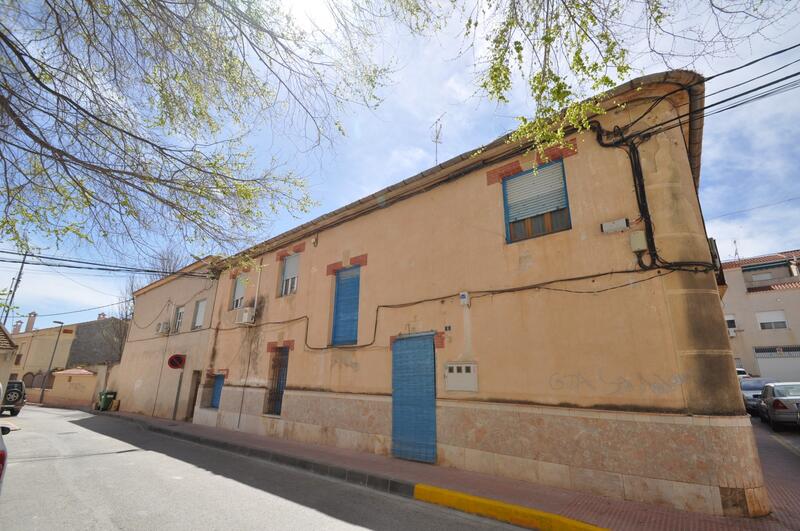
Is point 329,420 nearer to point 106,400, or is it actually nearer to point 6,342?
point 106,400

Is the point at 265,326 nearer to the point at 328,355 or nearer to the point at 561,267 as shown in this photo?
the point at 328,355

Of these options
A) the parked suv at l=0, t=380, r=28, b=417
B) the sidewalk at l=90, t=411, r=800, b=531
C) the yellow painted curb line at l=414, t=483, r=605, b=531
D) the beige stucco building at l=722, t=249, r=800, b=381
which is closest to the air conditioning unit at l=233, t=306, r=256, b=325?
the sidewalk at l=90, t=411, r=800, b=531

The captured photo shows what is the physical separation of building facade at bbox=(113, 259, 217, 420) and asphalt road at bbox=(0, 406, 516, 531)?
628 cm

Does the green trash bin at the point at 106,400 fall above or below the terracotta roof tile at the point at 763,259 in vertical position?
below

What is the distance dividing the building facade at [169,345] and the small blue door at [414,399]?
8.79 meters

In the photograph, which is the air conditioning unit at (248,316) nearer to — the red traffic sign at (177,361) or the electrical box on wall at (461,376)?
the red traffic sign at (177,361)

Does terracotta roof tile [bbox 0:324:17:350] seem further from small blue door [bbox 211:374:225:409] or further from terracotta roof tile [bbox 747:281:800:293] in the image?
terracotta roof tile [bbox 747:281:800:293]

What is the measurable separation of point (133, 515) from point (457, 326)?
5349 mm

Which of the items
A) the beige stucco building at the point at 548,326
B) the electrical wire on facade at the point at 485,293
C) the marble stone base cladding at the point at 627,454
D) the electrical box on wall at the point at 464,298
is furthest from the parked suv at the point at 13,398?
the electrical box on wall at the point at 464,298

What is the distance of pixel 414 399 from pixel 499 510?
302 centimetres

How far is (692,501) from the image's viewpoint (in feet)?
14.5

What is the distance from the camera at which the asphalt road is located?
13.7ft

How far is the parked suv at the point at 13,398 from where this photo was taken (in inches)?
638

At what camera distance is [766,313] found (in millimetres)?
25250
